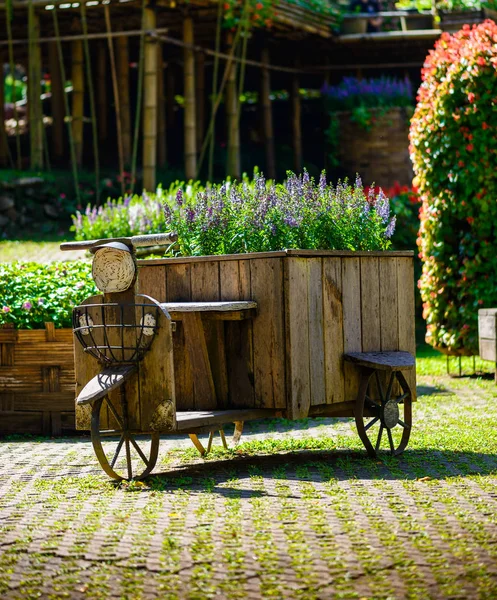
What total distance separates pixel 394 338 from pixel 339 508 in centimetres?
212

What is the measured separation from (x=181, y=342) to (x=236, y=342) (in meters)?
0.34

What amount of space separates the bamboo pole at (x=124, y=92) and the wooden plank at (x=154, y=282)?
1185cm

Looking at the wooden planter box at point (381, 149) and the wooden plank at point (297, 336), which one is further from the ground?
the wooden planter box at point (381, 149)

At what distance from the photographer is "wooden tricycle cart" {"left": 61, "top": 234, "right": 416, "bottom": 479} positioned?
18.2ft

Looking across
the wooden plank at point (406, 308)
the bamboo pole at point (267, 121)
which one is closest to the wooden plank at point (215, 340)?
the wooden plank at point (406, 308)

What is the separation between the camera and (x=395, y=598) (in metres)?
3.46

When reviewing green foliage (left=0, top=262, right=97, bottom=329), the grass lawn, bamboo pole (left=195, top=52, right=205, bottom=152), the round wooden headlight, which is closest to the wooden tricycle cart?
the round wooden headlight

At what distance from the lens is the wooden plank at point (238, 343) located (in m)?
6.00

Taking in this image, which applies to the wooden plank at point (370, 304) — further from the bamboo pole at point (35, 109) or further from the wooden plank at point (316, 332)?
the bamboo pole at point (35, 109)

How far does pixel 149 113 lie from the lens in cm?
1592

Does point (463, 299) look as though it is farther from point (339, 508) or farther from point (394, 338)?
point (339, 508)

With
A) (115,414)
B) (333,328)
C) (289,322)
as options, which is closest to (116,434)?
(115,414)

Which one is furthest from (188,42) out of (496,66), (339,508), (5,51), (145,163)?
(339,508)

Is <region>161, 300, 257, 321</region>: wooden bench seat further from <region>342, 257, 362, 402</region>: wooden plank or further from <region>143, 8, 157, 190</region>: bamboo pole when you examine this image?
<region>143, 8, 157, 190</region>: bamboo pole
